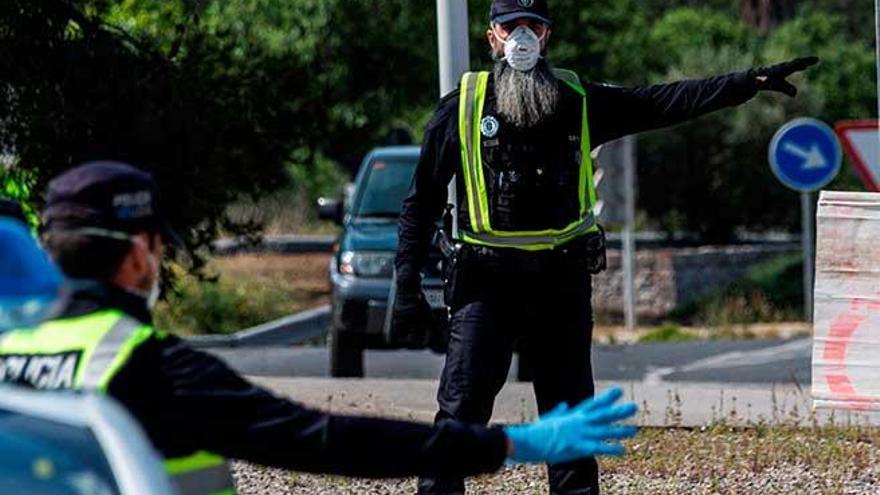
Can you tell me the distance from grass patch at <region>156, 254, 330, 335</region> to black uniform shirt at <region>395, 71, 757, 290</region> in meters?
9.81

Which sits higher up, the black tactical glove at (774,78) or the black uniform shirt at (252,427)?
the black tactical glove at (774,78)

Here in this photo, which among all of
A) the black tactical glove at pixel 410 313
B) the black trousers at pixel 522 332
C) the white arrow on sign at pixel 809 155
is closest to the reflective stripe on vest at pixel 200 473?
the black trousers at pixel 522 332

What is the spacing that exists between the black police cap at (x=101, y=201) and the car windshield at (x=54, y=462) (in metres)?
0.68

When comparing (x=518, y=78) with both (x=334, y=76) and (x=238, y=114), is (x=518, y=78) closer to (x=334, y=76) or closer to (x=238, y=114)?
(x=238, y=114)

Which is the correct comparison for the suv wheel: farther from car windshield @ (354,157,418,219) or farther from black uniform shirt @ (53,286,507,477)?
black uniform shirt @ (53,286,507,477)

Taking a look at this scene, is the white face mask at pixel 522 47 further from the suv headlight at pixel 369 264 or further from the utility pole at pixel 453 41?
the suv headlight at pixel 369 264

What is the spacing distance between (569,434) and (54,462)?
1.22 meters

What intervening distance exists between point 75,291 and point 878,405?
527cm

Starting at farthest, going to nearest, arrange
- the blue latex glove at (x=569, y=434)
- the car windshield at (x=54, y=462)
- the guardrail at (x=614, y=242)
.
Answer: the guardrail at (x=614, y=242), the blue latex glove at (x=569, y=434), the car windshield at (x=54, y=462)

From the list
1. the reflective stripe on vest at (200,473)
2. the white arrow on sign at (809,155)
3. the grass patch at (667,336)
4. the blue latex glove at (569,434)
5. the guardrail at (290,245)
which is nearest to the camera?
the reflective stripe on vest at (200,473)

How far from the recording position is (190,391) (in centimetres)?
381

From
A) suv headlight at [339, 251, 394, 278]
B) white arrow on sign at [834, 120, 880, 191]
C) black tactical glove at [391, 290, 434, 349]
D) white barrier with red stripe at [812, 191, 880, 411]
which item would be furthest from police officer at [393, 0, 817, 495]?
suv headlight at [339, 251, 394, 278]

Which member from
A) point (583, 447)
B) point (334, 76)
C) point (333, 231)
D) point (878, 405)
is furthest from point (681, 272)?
point (583, 447)

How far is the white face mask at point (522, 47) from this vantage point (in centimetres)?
691
